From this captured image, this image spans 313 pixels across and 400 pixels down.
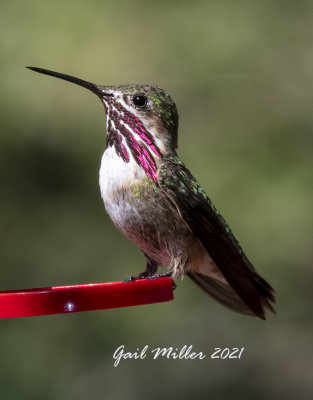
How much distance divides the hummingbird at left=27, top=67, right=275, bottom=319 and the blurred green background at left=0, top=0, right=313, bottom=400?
7.57 feet

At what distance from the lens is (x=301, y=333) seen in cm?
610

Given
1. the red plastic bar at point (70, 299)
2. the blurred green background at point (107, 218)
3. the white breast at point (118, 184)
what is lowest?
the blurred green background at point (107, 218)

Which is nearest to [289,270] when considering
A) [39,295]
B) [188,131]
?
[188,131]

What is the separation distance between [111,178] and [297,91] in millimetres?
3901

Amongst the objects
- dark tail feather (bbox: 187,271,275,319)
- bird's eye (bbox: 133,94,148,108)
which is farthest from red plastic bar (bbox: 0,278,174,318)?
dark tail feather (bbox: 187,271,275,319)

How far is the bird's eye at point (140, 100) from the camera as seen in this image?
11.4 ft

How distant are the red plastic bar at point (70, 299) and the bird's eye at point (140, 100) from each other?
1049mm

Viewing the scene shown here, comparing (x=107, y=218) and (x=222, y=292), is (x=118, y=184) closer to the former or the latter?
(x=222, y=292)

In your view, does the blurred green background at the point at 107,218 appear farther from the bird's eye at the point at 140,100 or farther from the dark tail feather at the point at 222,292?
the bird's eye at the point at 140,100

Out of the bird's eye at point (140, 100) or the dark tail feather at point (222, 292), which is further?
the dark tail feather at point (222, 292)

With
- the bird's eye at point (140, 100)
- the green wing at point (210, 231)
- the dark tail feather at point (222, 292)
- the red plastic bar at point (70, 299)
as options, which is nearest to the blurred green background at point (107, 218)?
the dark tail feather at point (222, 292)

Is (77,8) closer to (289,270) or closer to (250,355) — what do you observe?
(289,270)

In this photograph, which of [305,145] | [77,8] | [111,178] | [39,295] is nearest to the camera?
[39,295]

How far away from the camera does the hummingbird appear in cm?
343
